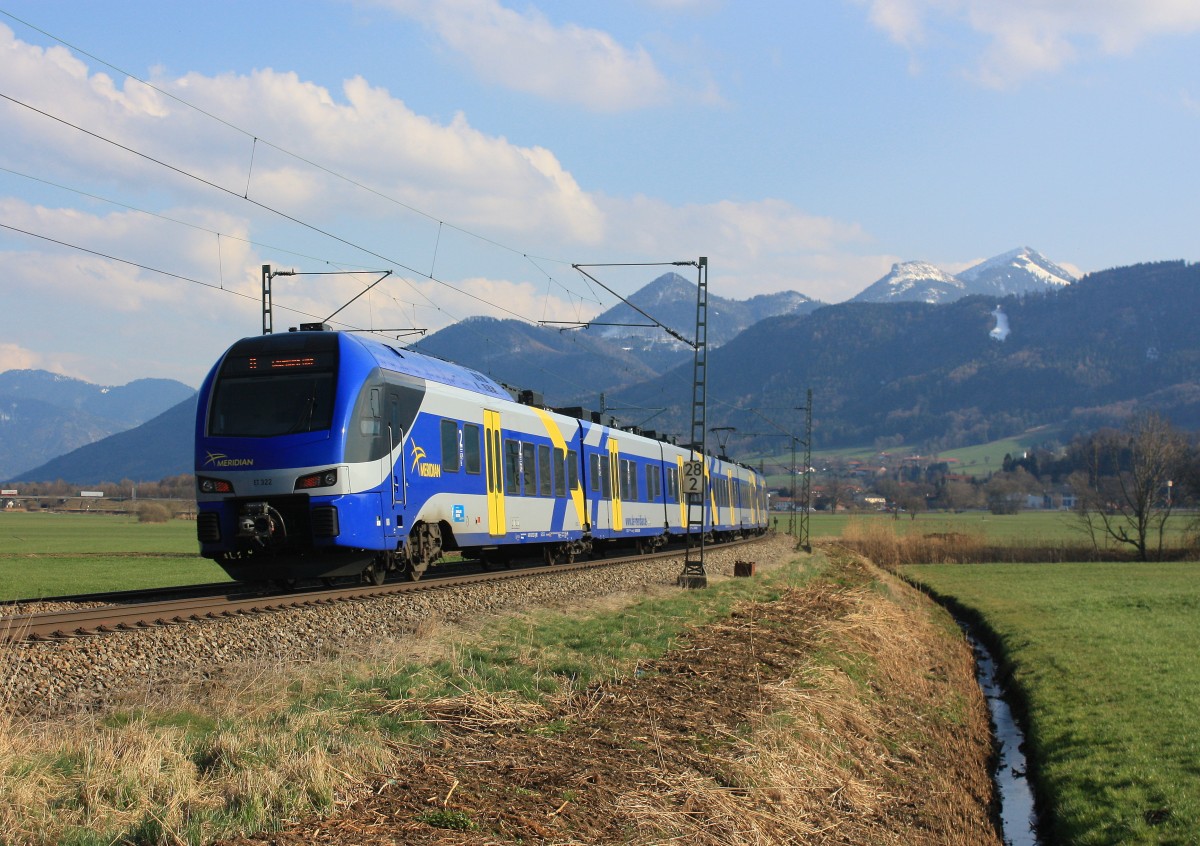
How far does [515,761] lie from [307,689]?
2713 mm

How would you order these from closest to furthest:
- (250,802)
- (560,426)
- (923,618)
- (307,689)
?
1. (250,802)
2. (307,689)
3. (560,426)
4. (923,618)

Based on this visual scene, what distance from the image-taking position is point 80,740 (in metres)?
7.24

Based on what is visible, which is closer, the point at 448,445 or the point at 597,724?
the point at 597,724

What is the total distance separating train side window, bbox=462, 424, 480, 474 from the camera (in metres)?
21.0

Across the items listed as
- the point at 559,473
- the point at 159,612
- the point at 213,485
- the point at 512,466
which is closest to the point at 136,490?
the point at 559,473

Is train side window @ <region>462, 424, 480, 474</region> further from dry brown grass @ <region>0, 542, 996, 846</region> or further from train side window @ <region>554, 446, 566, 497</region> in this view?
dry brown grass @ <region>0, 542, 996, 846</region>

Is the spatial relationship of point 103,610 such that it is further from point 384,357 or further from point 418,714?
point 418,714

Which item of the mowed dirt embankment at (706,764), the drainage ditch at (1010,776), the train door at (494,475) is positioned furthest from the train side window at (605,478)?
the mowed dirt embankment at (706,764)

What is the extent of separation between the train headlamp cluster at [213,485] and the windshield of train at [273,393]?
68 cm

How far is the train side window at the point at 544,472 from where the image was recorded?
25578mm

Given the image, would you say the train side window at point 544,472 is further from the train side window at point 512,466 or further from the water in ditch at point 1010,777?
the water in ditch at point 1010,777

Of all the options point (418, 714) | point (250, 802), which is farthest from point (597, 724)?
point (250, 802)

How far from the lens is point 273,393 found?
16.8m

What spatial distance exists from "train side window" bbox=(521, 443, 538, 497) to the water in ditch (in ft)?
33.3
